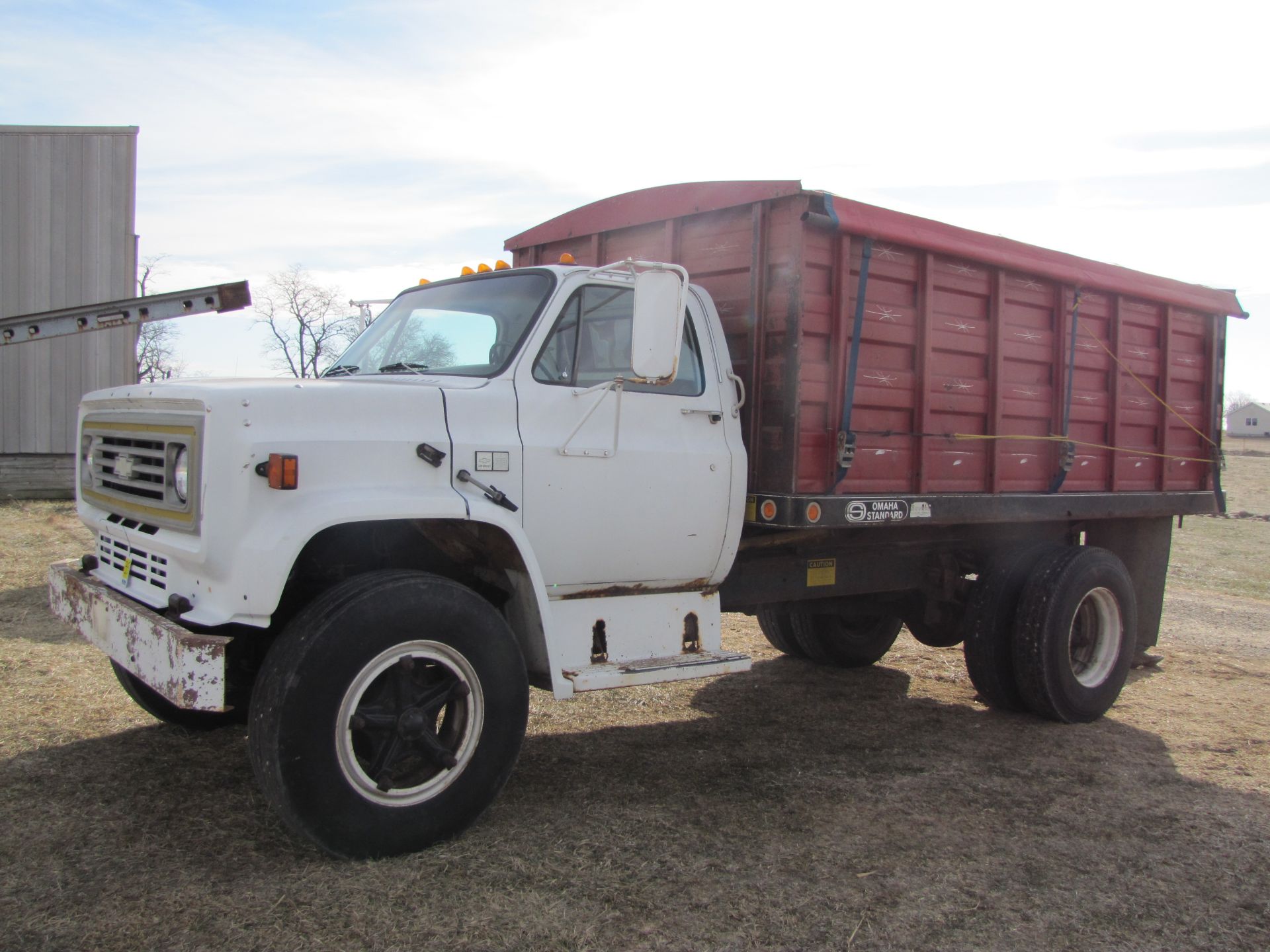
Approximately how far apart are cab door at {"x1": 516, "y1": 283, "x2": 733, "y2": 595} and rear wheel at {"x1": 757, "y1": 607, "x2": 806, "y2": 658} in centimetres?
265

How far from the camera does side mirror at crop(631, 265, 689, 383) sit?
3959mm

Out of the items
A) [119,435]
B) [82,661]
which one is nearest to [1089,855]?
[119,435]

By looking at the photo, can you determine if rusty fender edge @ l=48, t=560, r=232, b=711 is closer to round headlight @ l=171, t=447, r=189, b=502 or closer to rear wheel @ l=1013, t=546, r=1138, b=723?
round headlight @ l=171, t=447, r=189, b=502

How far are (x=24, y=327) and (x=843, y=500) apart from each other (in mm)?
5828

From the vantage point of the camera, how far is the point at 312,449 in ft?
11.7

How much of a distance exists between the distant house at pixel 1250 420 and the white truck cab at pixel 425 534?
116m

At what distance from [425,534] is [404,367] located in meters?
0.82

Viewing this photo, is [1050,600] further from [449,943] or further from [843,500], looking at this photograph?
[449,943]

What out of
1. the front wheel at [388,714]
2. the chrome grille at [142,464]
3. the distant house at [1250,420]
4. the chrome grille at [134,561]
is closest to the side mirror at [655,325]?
the front wheel at [388,714]

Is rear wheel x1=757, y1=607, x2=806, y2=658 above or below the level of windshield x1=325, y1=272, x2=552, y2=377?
below

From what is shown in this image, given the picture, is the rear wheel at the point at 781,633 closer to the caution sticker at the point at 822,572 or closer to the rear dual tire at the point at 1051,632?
the rear dual tire at the point at 1051,632

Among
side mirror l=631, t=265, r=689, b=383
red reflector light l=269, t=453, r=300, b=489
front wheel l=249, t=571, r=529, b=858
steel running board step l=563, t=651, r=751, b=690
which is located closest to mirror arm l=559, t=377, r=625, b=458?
side mirror l=631, t=265, r=689, b=383

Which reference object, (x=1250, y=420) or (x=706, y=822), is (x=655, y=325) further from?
(x=1250, y=420)

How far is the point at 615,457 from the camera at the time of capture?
4.37 m
